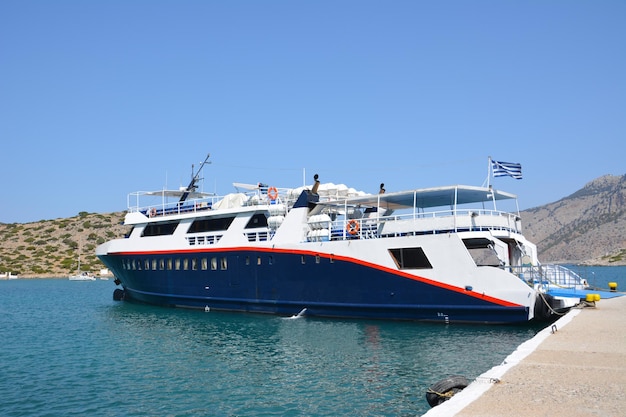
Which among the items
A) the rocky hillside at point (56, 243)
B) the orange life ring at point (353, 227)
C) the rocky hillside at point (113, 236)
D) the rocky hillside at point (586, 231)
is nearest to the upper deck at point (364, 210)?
the orange life ring at point (353, 227)

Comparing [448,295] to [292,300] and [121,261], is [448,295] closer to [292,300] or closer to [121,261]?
[292,300]

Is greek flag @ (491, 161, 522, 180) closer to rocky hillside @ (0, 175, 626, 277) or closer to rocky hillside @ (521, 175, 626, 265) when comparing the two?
rocky hillside @ (0, 175, 626, 277)

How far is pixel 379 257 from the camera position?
72.2 feet

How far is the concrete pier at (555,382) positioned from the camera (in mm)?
7574

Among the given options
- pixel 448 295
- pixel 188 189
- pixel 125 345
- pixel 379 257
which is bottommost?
pixel 125 345

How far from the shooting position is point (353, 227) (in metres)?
23.1

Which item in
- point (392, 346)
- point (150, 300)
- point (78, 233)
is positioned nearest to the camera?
point (392, 346)

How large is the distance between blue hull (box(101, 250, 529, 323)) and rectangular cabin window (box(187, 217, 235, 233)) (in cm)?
161

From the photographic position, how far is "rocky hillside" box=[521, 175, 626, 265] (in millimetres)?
139750

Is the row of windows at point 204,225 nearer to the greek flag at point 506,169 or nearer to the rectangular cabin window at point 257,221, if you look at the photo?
the rectangular cabin window at point 257,221

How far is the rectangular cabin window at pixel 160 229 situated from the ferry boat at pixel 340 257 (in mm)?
61

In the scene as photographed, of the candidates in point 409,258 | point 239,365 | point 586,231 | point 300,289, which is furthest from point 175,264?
point 586,231

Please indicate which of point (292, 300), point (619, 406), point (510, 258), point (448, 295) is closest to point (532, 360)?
point (619, 406)

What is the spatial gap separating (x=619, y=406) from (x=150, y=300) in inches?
1087
